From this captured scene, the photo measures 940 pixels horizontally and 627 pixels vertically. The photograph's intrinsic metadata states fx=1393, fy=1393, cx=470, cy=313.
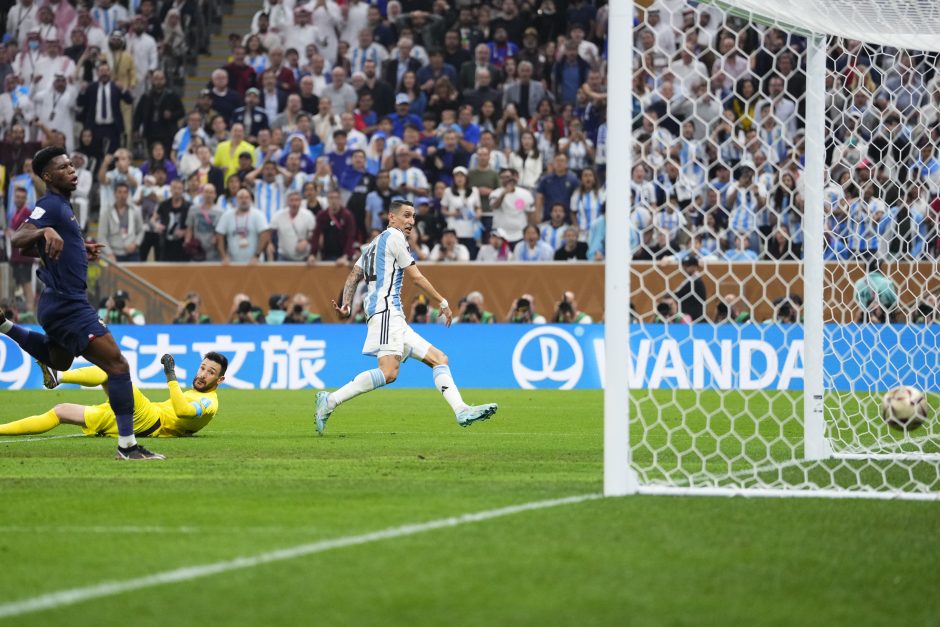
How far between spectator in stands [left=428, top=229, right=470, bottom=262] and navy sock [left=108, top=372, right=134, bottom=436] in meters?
11.6

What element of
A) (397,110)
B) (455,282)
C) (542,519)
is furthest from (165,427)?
(397,110)

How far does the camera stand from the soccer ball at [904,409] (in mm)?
8641

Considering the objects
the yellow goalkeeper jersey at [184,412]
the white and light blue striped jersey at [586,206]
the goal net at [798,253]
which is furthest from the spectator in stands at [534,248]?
the yellow goalkeeper jersey at [184,412]

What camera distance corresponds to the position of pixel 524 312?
65.1 feet

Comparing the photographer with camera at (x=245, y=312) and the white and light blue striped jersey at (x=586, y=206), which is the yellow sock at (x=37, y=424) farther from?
the white and light blue striped jersey at (x=586, y=206)

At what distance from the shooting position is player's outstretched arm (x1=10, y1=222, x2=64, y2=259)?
27.4 ft

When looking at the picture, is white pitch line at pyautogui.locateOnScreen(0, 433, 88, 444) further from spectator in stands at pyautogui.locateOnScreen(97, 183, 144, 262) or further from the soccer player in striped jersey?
spectator in stands at pyautogui.locateOnScreen(97, 183, 144, 262)

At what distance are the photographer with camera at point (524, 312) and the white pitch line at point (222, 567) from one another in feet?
43.8

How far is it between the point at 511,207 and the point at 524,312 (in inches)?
77.0

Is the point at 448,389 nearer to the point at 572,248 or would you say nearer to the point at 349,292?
the point at 349,292

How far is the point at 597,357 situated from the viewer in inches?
757

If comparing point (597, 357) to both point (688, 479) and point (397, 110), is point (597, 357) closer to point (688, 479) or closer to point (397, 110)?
point (397, 110)

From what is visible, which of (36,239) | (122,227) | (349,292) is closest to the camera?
(36,239)

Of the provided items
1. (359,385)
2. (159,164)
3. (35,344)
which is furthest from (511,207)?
(35,344)
